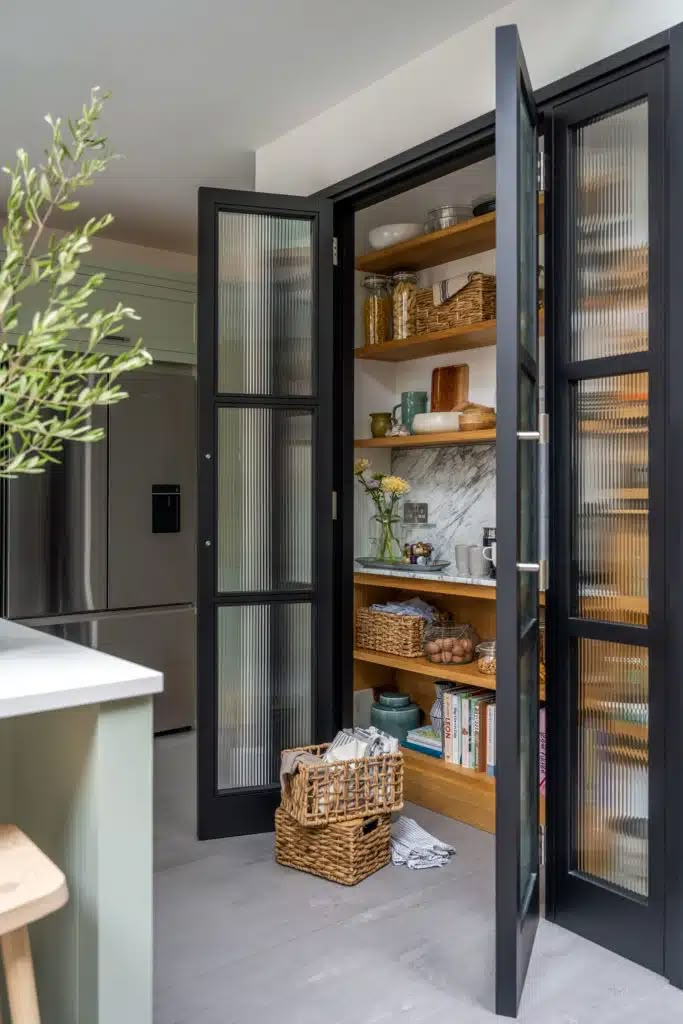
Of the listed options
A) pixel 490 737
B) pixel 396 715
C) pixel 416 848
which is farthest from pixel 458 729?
pixel 416 848

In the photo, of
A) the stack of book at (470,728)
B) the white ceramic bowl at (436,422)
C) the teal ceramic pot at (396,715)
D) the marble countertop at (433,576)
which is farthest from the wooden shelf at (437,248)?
the teal ceramic pot at (396,715)

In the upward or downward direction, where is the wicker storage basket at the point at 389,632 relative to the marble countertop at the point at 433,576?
downward

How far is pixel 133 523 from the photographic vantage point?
4297mm

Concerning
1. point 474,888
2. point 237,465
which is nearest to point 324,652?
point 237,465

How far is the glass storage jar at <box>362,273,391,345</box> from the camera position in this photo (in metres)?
3.82

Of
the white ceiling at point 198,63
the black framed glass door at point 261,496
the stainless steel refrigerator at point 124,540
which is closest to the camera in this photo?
the white ceiling at point 198,63

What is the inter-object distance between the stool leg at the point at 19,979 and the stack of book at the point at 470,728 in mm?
2267

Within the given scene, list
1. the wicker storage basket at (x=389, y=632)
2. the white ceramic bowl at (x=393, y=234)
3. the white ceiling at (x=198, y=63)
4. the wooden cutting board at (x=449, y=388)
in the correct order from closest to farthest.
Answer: the white ceiling at (x=198, y=63) < the wicker storage basket at (x=389, y=632) < the white ceramic bowl at (x=393, y=234) < the wooden cutting board at (x=449, y=388)

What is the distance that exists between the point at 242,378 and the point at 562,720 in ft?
5.38

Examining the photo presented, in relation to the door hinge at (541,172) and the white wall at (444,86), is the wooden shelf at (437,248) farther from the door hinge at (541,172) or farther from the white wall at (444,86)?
the door hinge at (541,172)

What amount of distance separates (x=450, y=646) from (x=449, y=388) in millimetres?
1172

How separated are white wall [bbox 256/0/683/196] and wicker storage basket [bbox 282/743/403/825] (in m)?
2.10

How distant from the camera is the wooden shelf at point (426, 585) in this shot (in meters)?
3.21

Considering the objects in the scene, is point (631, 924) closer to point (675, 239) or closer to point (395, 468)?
point (675, 239)
